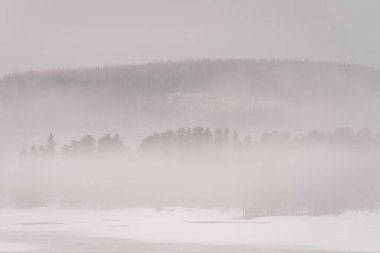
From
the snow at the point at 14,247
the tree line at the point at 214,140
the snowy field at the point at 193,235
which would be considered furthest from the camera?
the tree line at the point at 214,140

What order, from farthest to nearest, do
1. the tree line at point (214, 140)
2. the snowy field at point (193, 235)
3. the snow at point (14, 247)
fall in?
the tree line at point (214, 140) < the snowy field at point (193, 235) < the snow at point (14, 247)

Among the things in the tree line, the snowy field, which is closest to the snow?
the snowy field

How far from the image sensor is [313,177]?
314 feet

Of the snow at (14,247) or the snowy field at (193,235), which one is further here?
the snowy field at (193,235)

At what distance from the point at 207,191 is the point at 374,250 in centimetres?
6626

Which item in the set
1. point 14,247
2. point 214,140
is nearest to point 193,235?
point 14,247

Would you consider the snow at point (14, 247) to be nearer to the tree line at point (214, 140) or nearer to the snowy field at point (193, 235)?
the snowy field at point (193, 235)

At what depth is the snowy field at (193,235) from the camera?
154 ft

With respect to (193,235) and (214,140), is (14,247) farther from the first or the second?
(214,140)

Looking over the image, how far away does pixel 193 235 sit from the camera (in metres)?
57.6

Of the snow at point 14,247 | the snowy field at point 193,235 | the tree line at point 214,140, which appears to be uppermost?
the tree line at point 214,140

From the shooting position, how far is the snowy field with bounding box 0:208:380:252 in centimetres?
4700

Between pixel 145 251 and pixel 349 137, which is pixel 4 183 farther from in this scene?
pixel 145 251

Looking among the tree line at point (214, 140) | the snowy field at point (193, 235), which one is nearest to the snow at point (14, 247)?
the snowy field at point (193, 235)
